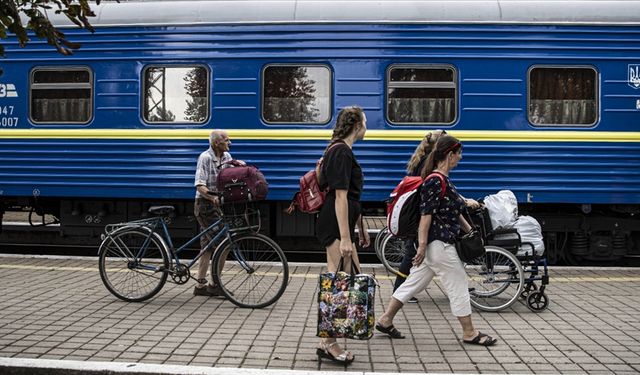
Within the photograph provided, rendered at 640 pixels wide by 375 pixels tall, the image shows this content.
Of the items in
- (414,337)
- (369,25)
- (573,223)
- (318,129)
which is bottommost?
(414,337)

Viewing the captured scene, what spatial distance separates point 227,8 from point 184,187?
8.16ft

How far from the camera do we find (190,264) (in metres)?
6.45

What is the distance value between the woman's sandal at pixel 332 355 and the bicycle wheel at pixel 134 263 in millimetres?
2285

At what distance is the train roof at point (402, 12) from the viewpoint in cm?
888

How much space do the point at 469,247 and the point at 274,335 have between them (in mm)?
1642

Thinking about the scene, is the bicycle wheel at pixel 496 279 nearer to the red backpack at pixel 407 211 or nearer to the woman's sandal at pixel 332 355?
the red backpack at pixel 407 211

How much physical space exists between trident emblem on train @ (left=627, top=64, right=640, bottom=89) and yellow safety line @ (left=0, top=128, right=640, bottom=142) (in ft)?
2.10

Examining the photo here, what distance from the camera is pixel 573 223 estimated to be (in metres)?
9.05

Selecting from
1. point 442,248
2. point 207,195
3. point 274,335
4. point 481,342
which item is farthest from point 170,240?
point 481,342

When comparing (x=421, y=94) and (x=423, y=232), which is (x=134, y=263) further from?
(x=421, y=94)

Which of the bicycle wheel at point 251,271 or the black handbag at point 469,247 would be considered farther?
the bicycle wheel at point 251,271

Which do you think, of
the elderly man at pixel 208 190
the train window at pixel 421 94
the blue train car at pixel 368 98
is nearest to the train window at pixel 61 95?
the blue train car at pixel 368 98

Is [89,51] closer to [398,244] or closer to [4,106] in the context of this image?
[4,106]

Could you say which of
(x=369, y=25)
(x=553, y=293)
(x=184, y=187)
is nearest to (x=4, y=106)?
(x=184, y=187)
